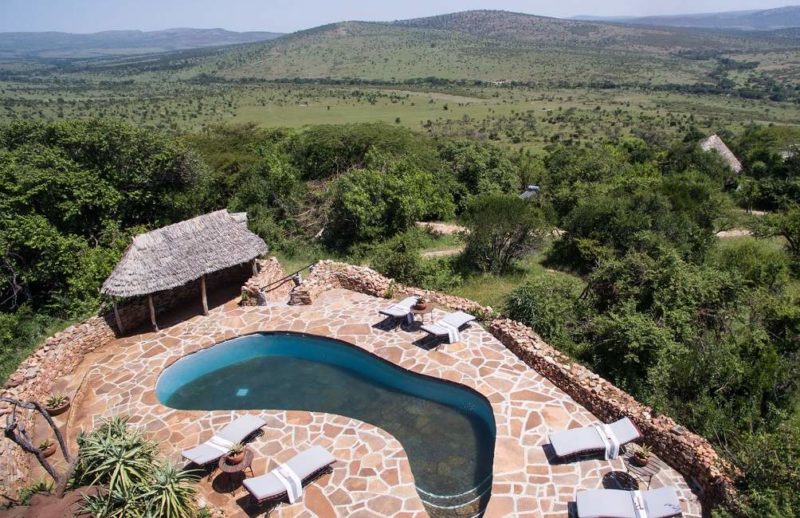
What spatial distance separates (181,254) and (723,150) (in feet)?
145

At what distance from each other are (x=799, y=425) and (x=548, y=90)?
12260cm

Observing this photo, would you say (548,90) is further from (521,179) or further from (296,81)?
(521,179)

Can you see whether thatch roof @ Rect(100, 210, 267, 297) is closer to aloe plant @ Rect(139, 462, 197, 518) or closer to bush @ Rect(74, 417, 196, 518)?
bush @ Rect(74, 417, 196, 518)

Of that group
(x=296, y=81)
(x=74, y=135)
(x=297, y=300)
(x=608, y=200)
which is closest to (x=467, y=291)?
(x=297, y=300)

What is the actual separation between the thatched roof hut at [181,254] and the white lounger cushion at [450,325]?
7.93m

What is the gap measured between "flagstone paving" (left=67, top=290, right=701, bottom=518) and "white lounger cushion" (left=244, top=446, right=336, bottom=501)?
385 mm

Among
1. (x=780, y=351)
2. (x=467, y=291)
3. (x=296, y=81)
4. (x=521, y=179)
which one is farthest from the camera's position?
(x=296, y=81)

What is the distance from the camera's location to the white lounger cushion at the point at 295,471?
9.73 meters

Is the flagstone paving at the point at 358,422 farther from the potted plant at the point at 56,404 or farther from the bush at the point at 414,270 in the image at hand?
the bush at the point at 414,270

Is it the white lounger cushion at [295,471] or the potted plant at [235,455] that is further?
the potted plant at [235,455]

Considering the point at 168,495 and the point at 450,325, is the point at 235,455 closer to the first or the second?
the point at 168,495

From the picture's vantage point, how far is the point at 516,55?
17588 cm

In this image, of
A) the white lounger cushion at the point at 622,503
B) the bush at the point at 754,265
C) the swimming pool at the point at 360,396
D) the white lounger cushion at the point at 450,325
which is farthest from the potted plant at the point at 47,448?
the bush at the point at 754,265

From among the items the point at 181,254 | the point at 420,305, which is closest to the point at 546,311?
the point at 420,305
